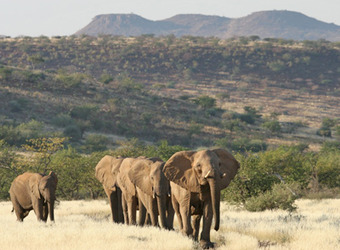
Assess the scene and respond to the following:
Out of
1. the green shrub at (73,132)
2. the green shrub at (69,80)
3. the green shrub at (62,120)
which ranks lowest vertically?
the green shrub at (73,132)

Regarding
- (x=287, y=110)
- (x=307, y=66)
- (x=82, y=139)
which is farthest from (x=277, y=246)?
(x=307, y=66)

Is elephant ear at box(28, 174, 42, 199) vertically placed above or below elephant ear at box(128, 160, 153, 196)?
below

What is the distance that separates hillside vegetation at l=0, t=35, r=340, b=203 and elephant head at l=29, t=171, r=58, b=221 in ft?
30.7

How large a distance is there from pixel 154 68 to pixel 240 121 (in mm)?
52131

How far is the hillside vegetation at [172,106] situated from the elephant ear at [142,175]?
9082 millimetres

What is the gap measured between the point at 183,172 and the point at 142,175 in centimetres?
257

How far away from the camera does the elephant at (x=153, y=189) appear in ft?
42.3

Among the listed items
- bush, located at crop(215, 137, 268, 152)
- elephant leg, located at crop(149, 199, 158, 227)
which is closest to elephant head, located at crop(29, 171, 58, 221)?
elephant leg, located at crop(149, 199, 158, 227)

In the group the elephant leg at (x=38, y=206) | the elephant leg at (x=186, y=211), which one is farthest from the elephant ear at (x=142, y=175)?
the elephant leg at (x=38, y=206)

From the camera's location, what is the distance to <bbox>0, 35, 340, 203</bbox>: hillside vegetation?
34312 mm

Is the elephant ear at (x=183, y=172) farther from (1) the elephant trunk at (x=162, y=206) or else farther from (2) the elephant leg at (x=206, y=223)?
(1) the elephant trunk at (x=162, y=206)

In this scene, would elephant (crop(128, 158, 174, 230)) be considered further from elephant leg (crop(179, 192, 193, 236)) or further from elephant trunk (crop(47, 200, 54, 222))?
elephant trunk (crop(47, 200, 54, 222))

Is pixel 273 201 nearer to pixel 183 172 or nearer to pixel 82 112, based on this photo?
pixel 183 172

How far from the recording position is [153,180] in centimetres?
1309
